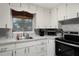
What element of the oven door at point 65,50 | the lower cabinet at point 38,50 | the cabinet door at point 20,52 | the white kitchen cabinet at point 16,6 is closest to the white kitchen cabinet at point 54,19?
the oven door at point 65,50

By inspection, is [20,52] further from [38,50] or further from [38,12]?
[38,12]

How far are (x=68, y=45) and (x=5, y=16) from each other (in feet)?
3.98

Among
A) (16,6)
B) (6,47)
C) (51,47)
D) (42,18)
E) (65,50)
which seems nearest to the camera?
(6,47)

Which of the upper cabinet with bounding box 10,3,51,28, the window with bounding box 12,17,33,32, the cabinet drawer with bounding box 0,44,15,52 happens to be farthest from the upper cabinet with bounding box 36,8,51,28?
the cabinet drawer with bounding box 0,44,15,52

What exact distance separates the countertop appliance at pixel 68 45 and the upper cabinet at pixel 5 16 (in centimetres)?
103

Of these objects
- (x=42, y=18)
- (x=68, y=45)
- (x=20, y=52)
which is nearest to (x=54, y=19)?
(x=42, y=18)

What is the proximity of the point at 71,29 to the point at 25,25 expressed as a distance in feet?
3.07

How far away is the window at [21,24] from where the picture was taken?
150 cm

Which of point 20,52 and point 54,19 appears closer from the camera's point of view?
point 20,52

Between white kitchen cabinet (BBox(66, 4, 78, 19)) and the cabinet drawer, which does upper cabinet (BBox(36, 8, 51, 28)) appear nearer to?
white kitchen cabinet (BBox(66, 4, 78, 19))

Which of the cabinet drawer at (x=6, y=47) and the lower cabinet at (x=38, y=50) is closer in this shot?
the cabinet drawer at (x=6, y=47)

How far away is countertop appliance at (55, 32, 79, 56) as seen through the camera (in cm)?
145

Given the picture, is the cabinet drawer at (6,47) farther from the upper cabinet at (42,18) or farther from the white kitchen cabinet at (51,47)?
the white kitchen cabinet at (51,47)

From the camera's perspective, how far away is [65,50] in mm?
1608
